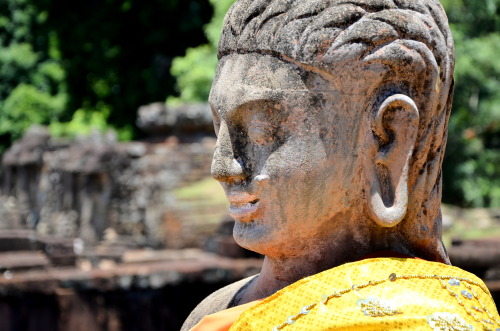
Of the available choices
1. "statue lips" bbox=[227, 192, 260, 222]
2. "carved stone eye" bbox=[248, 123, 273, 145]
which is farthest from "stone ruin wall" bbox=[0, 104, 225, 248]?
"carved stone eye" bbox=[248, 123, 273, 145]

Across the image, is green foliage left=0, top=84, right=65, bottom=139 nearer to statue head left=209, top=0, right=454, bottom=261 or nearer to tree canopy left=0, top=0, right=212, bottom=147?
tree canopy left=0, top=0, right=212, bottom=147

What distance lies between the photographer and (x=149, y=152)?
15.2 metres

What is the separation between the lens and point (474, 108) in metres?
15.9

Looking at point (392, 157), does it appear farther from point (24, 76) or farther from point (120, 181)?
Answer: point (24, 76)

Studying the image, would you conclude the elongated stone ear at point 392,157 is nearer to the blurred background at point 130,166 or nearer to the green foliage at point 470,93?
the blurred background at point 130,166

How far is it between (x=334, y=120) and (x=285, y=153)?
0.47 feet

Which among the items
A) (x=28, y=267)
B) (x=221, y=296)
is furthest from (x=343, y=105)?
(x=28, y=267)

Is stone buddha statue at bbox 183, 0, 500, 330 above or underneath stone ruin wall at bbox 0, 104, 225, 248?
above

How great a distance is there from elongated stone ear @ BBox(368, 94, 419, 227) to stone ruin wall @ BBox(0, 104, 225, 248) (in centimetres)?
912

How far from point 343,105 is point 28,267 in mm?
4956

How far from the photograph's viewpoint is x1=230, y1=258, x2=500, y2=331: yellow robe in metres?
1.74

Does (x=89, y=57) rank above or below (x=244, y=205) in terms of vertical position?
above

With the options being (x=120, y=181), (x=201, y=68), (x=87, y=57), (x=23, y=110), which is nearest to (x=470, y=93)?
(x=201, y=68)

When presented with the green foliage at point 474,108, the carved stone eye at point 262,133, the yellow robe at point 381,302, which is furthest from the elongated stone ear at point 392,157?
the green foliage at point 474,108
